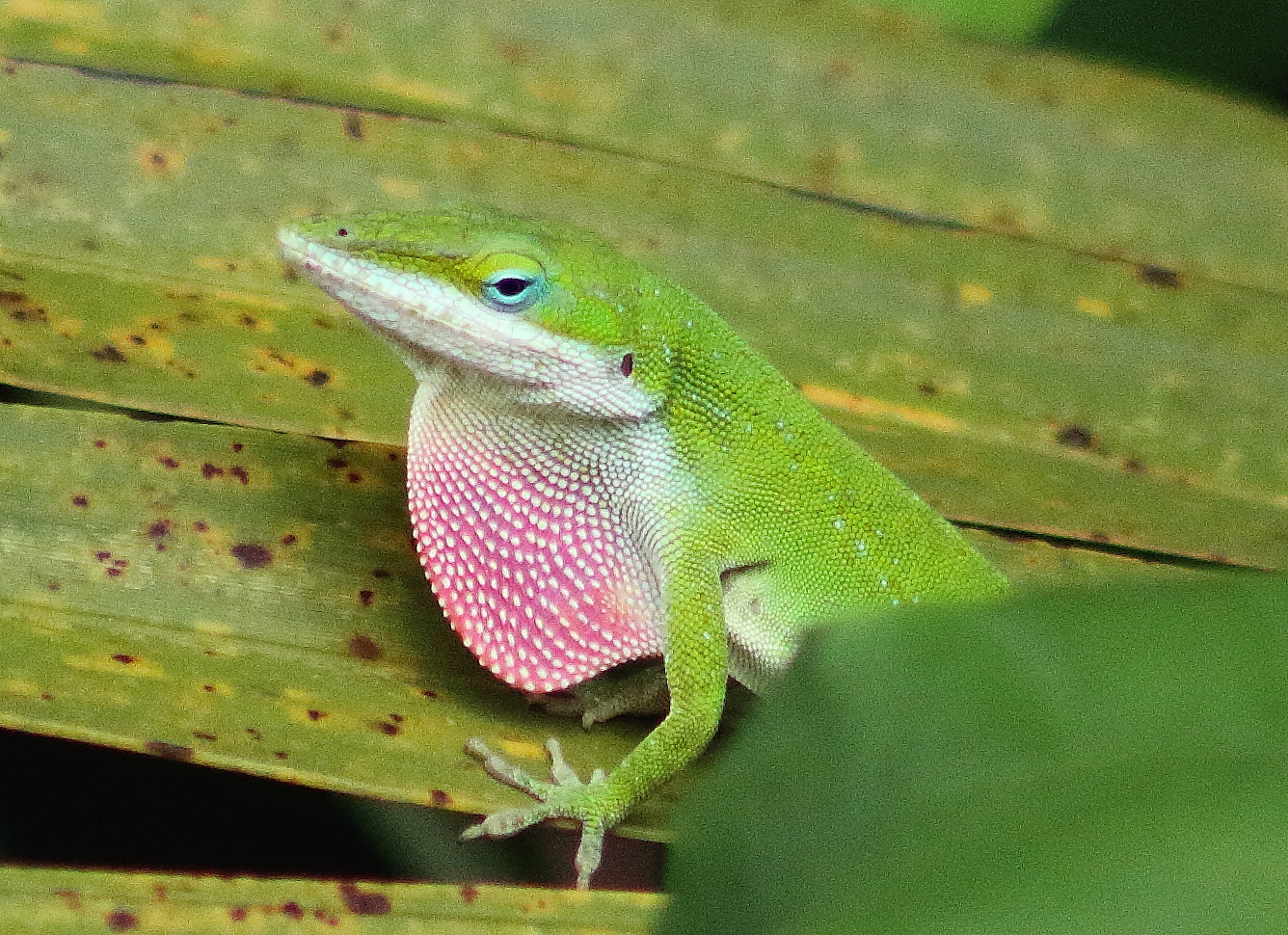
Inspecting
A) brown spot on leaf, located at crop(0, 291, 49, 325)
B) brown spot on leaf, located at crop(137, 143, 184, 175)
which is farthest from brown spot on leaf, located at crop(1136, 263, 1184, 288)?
brown spot on leaf, located at crop(0, 291, 49, 325)

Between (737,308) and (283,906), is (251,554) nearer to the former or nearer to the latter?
(283,906)

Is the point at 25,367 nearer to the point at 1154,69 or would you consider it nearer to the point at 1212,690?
the point at 1212,690

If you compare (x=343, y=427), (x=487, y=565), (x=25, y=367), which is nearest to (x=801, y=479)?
(x=487, y=565)

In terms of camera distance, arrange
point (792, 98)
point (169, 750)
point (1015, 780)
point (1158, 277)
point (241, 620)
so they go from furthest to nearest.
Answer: point (792, 98) < point (1158, 277) < point (241, 620) < point (169, 750) < point (1015, 780)

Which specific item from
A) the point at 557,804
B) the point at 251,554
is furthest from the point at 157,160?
the point at 557,804

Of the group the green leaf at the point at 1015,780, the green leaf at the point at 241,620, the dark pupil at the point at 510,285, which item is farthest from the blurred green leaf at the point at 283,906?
the dark pupil at the point at 510,285

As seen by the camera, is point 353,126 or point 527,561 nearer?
point 527,561
